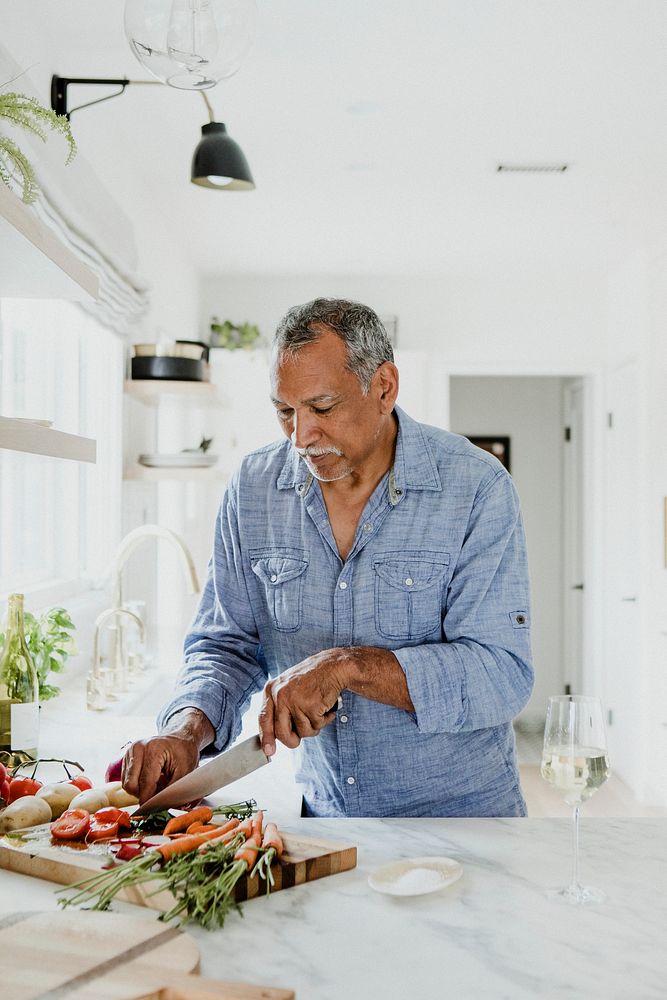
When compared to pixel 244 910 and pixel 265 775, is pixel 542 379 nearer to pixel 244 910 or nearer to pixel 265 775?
pixel 265 775

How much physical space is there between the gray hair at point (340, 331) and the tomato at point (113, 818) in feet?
2.18

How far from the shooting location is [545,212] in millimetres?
4266

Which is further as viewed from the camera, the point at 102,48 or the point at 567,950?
the point at 102,48

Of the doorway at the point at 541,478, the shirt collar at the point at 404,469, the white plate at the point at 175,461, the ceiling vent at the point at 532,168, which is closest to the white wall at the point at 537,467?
the doorway at the point at 541,478

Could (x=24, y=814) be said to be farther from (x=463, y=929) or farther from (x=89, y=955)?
(x=463, y=929)

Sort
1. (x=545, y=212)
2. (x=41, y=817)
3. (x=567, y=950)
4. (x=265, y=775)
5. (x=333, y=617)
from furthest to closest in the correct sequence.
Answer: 1. (x=545, y=212)
2. (x=265, y=775)
3. (x=333, y=617)
4. (x=41, y=817)
5. (x=567, y=950)

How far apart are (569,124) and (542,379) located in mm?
3472

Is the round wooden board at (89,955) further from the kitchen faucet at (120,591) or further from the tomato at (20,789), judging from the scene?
the kitchen faucet at (120,591)

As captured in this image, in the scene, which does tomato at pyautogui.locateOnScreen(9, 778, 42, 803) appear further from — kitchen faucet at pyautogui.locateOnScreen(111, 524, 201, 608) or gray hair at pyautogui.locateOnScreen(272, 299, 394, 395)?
kitchen faucet at pyautogui.locateOnScreen(111, 524, 201, 608)

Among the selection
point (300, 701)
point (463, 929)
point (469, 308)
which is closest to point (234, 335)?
point (469, 308)

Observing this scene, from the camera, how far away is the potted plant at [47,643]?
192 centimetres

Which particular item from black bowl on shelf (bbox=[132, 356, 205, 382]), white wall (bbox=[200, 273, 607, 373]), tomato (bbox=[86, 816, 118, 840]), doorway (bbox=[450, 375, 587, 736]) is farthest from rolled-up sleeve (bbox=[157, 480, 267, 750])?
doorway (bbox=[450, 375, 587, 736])

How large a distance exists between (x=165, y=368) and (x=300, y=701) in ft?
7.23

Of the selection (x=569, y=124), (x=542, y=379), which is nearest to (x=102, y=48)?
(x=569, y=124)
